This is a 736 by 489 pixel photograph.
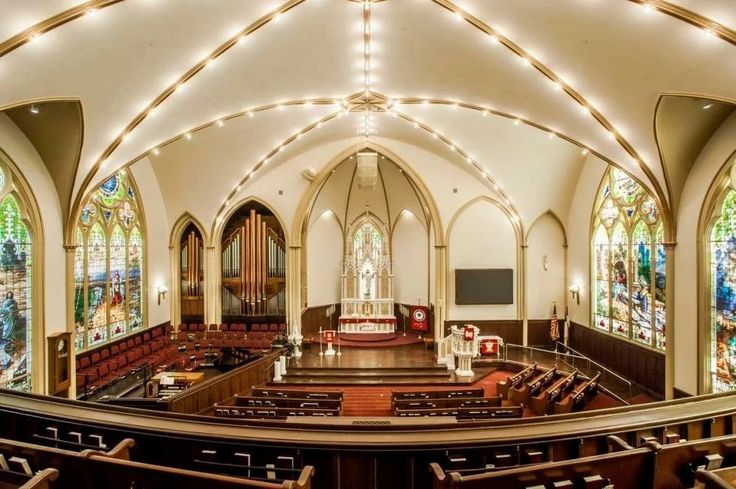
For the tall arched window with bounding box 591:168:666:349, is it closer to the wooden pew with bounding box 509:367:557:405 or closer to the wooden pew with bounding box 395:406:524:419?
the wooden pew with bounding box 509:367:557:405

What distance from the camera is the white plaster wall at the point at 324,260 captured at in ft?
57.7

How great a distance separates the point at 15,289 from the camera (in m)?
8.84

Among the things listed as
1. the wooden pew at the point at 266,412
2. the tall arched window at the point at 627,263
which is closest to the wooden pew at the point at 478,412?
the wooden pew at the point at 266,412

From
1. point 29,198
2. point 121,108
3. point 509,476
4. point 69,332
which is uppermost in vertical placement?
point 121,108

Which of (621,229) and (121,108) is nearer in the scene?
(121,108)

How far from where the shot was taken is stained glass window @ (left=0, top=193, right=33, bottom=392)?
8594 millimetres

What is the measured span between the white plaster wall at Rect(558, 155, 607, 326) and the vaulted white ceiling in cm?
190

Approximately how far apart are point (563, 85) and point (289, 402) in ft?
27.1

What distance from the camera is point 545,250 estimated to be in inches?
612

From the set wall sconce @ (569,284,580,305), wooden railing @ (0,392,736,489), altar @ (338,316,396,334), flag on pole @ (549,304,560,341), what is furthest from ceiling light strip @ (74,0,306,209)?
flag on pole @ (549,304,560,341)

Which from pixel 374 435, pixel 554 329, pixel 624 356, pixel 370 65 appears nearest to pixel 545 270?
pixel 554 329

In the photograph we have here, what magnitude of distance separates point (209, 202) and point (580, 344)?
13772 mm

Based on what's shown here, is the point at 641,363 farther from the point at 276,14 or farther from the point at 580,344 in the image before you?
the point at 276,14

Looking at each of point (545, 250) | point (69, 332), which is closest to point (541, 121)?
point (545, 250)
